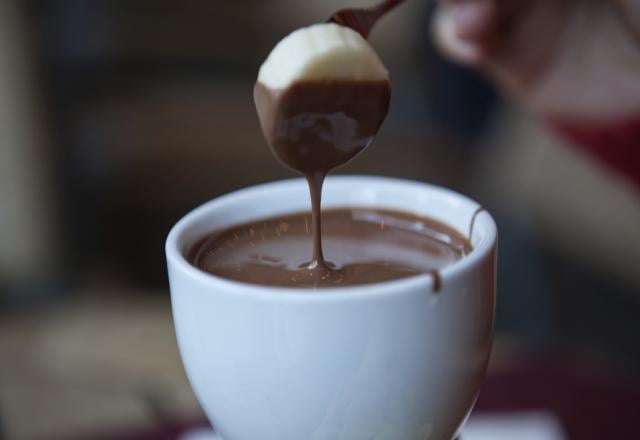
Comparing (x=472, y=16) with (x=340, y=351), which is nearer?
(x=340, y=351)

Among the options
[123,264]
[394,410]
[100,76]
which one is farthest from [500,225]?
[100,76]

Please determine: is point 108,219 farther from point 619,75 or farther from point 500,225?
point 619,75

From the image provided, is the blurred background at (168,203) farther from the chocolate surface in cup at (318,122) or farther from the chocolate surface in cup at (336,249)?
the chocolate surface in cup at (318,122)

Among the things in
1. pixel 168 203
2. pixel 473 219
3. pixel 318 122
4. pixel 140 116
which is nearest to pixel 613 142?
pixel 473 219

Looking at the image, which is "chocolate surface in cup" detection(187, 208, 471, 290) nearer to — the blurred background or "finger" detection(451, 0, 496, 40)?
the blurred background

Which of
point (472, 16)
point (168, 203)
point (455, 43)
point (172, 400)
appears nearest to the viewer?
point (172, 400)

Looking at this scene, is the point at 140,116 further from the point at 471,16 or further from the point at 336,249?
the point at 336,249

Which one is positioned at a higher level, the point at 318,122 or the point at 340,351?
the point at 318,122
